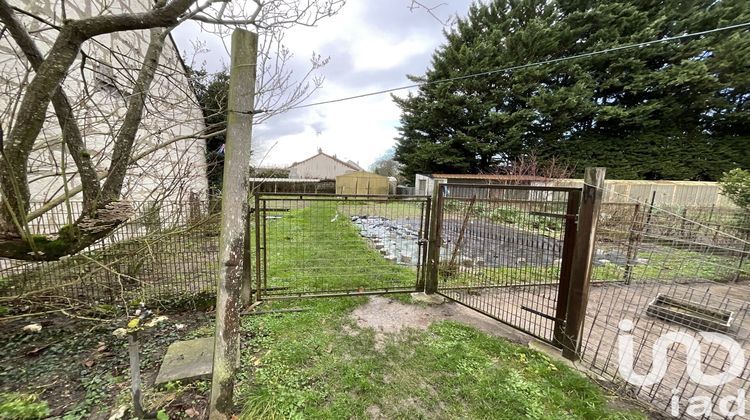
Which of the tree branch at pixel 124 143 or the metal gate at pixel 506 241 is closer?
the tree branch at pixel 124 143

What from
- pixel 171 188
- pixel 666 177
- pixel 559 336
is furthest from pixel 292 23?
pixel 666 177

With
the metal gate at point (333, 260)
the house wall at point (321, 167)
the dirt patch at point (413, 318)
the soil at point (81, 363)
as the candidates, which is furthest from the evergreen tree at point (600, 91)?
the soil at point (81, 363)

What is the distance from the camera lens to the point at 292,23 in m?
2.58

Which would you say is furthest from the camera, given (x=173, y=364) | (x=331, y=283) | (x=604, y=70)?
(x=604, y=70)

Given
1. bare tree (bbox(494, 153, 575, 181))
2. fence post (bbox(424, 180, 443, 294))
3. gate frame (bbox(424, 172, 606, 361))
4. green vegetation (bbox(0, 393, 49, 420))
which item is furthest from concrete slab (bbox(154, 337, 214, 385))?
bare tree (bbox(494, 153, 575, 181))

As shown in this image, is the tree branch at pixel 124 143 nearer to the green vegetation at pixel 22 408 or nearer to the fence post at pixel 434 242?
the green vegetation at pixel 22 408

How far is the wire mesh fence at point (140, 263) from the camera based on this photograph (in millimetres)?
2906

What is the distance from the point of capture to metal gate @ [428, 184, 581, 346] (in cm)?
262

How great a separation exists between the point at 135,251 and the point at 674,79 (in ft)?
84.3

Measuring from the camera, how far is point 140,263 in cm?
318

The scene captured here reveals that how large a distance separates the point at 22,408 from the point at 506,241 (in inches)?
166

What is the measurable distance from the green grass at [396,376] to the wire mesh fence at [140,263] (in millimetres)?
1174

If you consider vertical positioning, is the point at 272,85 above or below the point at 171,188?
above

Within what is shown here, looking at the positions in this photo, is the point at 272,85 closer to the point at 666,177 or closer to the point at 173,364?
the point at 173,364
